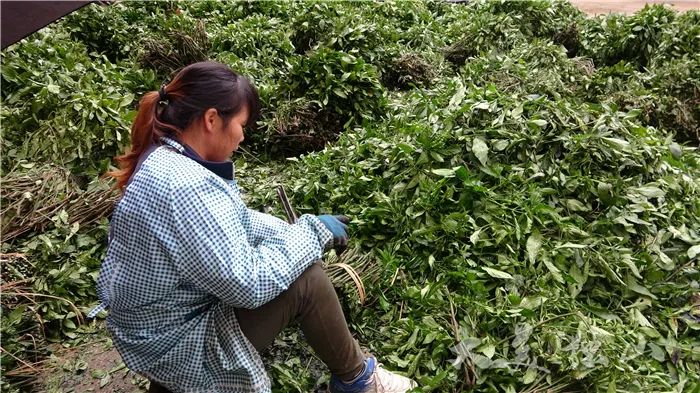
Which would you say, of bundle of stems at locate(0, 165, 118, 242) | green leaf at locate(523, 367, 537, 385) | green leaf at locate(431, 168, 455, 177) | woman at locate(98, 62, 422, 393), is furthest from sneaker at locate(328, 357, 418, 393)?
bundle of stems at locate(0, 165, 118, 242)

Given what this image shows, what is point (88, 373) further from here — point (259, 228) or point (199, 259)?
point (199, 259)

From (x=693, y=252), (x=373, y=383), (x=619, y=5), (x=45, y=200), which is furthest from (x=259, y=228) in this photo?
(x=619, y=5)

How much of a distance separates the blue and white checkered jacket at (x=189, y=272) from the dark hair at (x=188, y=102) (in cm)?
8

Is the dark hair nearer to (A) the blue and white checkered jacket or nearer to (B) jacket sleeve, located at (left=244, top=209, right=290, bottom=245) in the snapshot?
(A) the blue and white checkered jacket

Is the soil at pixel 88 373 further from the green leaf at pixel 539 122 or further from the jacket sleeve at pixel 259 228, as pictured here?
the green leaf at pixel 539 122

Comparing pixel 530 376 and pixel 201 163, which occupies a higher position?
pixel 201 163

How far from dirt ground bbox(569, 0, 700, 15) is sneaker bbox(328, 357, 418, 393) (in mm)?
6836

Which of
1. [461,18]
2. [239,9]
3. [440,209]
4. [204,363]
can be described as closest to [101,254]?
[204,363]

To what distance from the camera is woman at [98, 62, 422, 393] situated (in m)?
1.43

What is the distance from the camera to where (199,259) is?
4.69ft

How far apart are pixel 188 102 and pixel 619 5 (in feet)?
25.8

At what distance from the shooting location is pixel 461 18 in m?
6.02

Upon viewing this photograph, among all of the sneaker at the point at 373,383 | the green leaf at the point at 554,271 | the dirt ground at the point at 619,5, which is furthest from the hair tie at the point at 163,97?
the dirt ground at the point at 619,5

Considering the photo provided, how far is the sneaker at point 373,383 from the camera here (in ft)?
6.30
